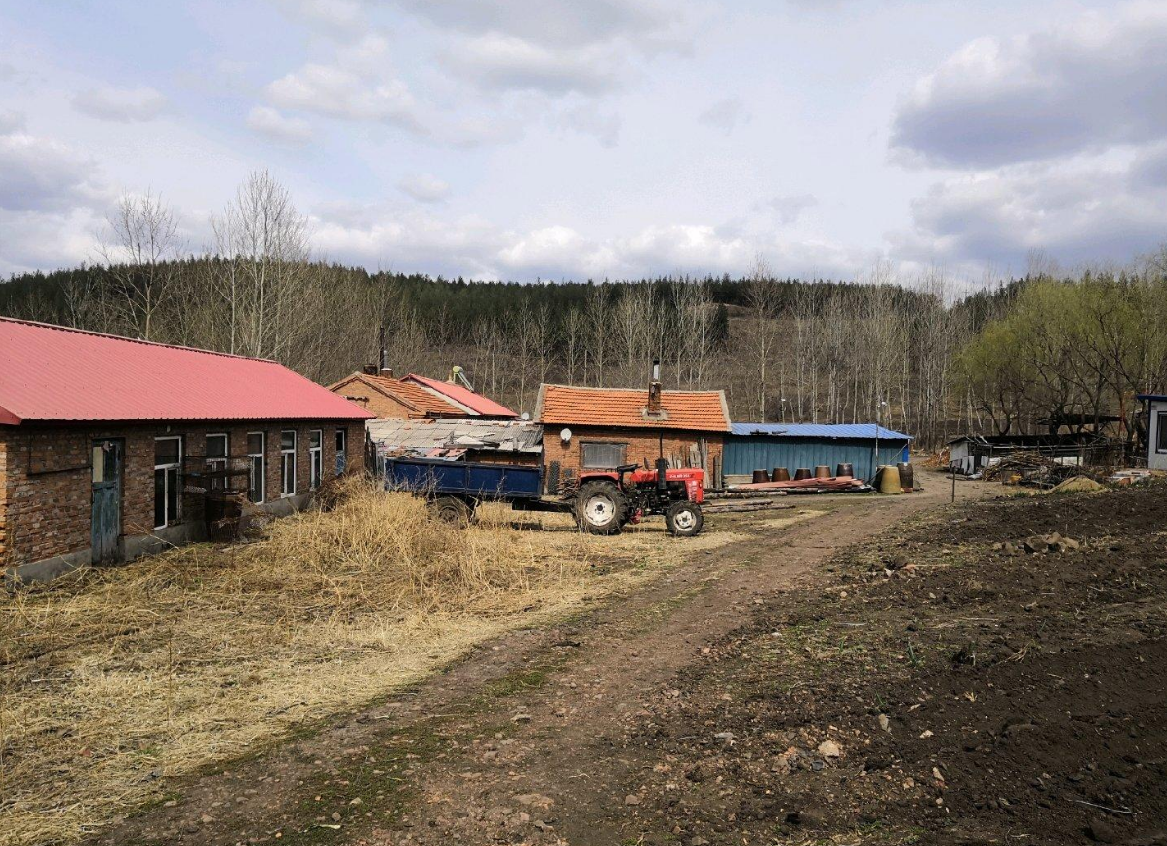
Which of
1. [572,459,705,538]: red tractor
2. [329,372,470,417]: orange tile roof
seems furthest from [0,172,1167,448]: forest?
[572,459,705,538]: red tractor

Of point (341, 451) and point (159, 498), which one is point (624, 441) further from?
point (159, 498)

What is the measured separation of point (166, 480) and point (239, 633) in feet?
23.4

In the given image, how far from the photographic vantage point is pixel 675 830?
453cm

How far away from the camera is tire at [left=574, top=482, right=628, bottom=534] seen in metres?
17.0

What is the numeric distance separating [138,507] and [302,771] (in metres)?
10.4

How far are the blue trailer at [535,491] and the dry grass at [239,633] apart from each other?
0.85 m

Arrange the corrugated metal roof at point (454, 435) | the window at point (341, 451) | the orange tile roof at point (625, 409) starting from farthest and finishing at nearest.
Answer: the orange tile roof at point (625, 409) < the corrugated metal roof at point (454, 435) < the window at point (341, 451)

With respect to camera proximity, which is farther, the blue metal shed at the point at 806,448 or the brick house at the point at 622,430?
the blue metal shed at the point at 806,448

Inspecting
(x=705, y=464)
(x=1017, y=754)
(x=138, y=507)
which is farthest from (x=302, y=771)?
(x=705, y=464)

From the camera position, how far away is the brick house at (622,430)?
2677cm

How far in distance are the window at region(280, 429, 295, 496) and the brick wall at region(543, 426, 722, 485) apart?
8786 millimetres

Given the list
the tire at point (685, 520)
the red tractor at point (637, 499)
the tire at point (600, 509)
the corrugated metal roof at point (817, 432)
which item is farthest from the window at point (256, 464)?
the corrugated metal roof at point (817, 432)

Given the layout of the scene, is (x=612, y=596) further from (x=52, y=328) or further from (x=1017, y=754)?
(x=52, y=328)

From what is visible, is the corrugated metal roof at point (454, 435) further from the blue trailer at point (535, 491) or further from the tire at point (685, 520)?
the tire at point (685, 520)
